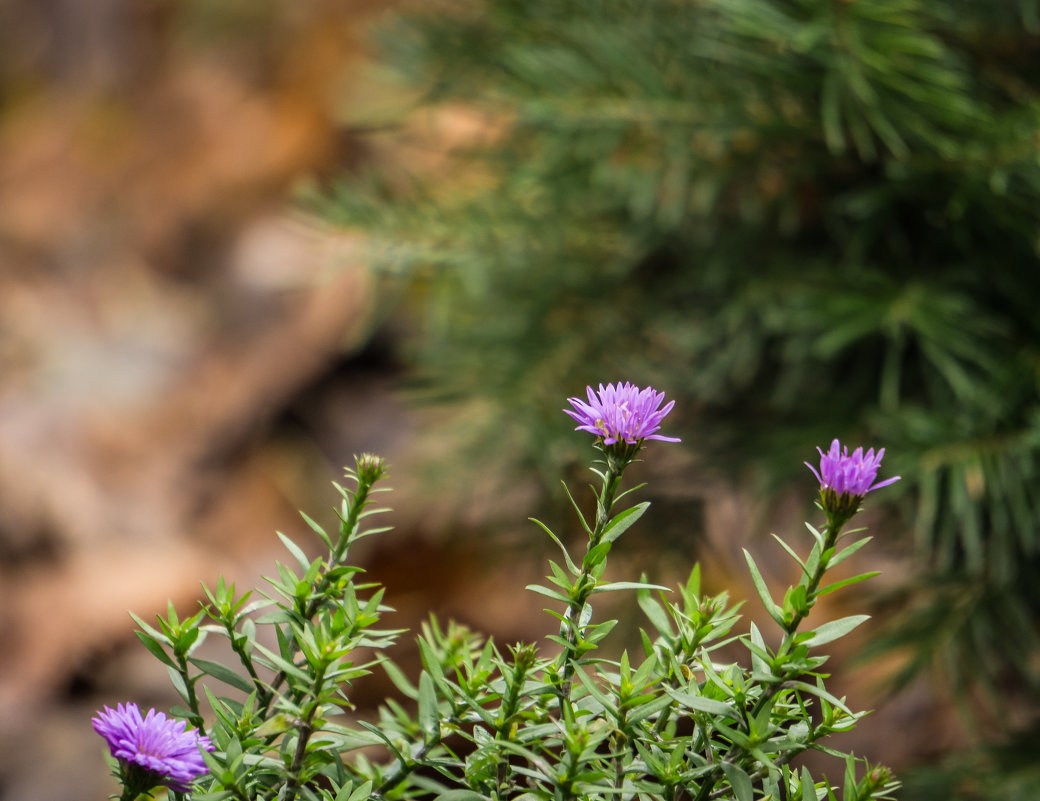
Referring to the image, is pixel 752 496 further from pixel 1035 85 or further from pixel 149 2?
pixel 149 2

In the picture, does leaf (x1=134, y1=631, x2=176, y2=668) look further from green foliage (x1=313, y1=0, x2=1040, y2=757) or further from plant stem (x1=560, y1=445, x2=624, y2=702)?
green foliage (x1=313, y1=0, x2=1040, y2=757)

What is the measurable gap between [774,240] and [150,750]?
0.71m

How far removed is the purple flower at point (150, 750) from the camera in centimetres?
27

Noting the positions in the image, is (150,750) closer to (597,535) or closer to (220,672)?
(220,672)

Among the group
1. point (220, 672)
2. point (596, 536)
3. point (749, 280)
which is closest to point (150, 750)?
point (220, 672)

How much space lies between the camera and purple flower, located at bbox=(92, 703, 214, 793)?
269 millimetres

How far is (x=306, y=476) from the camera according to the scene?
1.81 m

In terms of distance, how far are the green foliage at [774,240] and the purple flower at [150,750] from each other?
521 mm

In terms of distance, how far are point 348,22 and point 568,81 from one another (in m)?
1.63

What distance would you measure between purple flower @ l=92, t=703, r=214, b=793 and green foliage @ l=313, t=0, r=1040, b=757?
20.5 inches

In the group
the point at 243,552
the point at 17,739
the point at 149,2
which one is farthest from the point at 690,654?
the point at 149,2

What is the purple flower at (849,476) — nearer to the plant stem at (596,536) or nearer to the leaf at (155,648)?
the plant stem at (596,536)

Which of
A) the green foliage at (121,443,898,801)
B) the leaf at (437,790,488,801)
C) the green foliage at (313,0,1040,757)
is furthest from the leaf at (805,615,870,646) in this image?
the green foliage at (313,0,1040,757)

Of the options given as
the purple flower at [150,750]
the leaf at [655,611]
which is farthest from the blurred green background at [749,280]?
the purple flower at [150,750]
